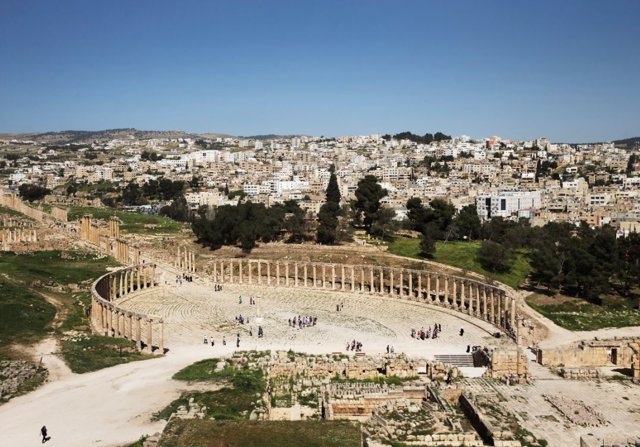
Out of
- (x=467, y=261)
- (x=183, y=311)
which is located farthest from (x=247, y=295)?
(x=467, y=261)

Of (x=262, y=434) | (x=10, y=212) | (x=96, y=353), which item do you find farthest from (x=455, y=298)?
(x=10, y=212)

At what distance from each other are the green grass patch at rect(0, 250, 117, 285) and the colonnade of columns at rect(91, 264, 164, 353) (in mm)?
4418

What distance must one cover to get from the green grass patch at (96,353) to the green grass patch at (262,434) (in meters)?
13.2

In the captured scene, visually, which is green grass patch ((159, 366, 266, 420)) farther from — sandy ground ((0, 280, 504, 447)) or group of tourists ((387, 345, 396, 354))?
group of tourists ((387, 345, 396, 354))

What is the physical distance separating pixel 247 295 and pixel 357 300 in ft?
36.4

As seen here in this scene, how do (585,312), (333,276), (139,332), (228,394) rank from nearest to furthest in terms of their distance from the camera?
1. (228,394)
2. (139,332)
3. (585,312)
4. (333,276)

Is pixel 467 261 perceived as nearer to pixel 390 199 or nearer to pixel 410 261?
pixel 410 261

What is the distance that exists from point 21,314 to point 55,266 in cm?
2319

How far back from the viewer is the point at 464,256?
69250 millimetres

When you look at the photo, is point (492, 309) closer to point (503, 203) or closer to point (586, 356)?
Answer: point (586, 356)

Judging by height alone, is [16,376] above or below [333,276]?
above

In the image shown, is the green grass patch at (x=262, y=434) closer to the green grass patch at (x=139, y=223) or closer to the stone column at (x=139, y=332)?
the stone column at (x=139, y=332)

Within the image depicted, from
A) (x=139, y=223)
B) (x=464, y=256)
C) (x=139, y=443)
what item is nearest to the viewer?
(x=139, y=443)

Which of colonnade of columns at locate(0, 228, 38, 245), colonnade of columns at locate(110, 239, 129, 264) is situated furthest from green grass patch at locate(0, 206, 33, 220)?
colonnade of columns at locate(110, 239, 129, 264)
